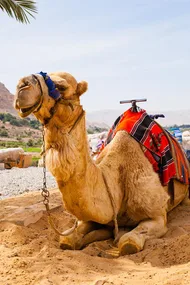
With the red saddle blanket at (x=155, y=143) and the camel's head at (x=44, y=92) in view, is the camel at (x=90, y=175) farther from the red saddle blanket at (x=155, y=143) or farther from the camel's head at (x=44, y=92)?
the red saddle blanket at (x=155, y=143)

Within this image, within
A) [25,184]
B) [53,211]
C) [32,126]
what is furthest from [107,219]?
[32,126]

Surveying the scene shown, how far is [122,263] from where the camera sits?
368 cm

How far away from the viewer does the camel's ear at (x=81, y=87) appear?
12.7ft

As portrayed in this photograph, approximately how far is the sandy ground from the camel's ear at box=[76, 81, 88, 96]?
4.74 ft

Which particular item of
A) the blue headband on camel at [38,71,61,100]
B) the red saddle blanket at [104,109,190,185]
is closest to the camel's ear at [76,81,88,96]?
the blue headband on camel at [38,71,61,100]

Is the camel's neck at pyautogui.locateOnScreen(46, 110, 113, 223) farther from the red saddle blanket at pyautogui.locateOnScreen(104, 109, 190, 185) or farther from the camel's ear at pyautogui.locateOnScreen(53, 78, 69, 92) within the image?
the red saddle blanket at pyautogui.locateOnScreen(104, 109, 190, 185)

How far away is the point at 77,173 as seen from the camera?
3873mm

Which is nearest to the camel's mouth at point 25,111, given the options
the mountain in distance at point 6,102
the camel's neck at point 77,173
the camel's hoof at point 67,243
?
the camel's neck at point 77,173

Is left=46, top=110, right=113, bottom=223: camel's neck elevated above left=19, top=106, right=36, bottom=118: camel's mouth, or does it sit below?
below

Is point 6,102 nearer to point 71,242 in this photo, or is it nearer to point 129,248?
point 71,242

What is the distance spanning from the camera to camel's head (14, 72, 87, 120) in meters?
3.35

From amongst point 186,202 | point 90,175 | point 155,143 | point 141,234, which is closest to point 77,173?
point 90,175

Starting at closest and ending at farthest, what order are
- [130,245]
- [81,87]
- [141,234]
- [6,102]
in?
[81,87] → [130,245] → [141,234] → [6,102]

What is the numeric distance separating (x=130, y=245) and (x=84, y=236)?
0.63 meters
